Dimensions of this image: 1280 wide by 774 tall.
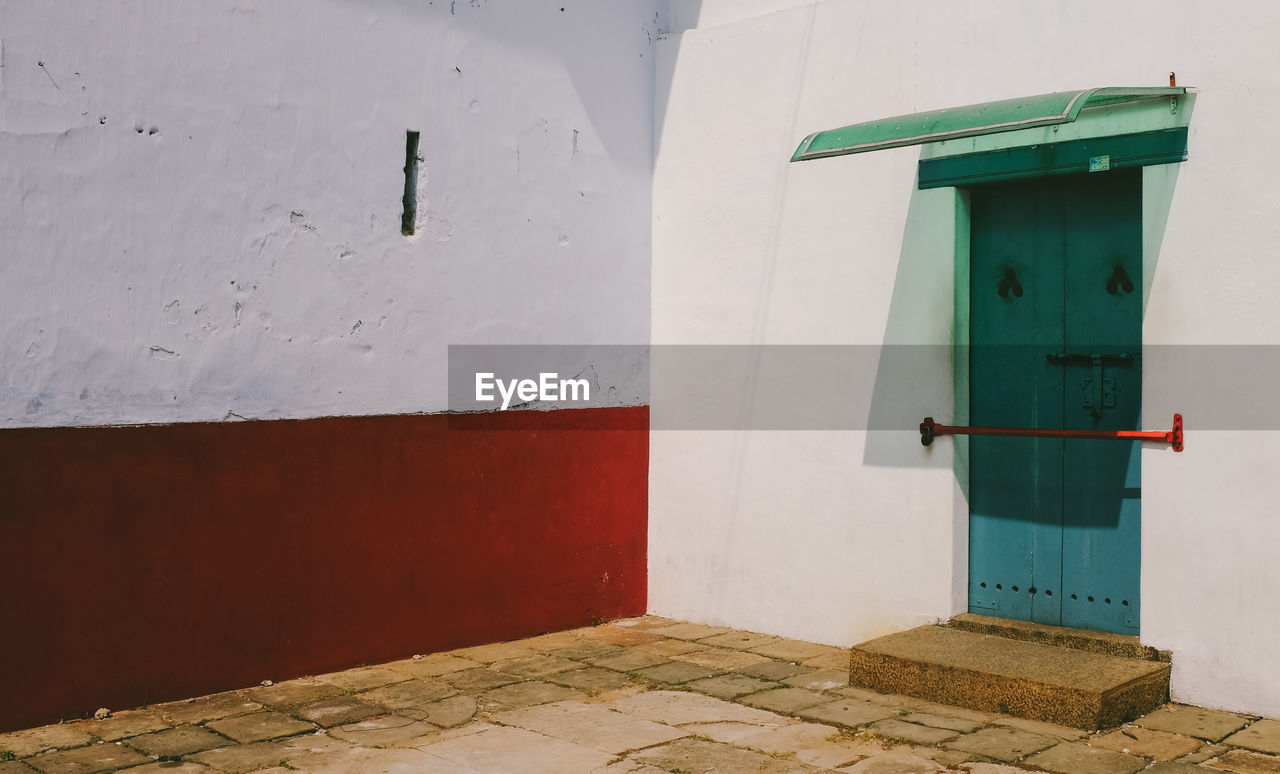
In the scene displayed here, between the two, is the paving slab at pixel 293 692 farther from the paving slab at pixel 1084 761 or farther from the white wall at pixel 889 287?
the paving slab at pixel 1084 761

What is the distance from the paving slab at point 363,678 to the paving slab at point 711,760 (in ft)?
5.33

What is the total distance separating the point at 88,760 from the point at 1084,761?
150 inches

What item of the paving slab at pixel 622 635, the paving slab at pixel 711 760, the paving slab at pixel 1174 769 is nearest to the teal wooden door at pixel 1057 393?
the paving slab at pixel 1174 769

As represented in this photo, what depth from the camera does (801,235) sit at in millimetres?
6707

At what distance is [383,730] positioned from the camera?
4.94m

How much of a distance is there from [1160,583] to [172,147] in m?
4.86

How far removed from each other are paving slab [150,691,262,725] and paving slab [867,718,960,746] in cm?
272


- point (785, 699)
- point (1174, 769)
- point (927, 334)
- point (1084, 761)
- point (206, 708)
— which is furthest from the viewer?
point (927, 334)

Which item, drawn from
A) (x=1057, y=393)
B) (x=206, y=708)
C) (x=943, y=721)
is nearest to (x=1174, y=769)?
(x=943, y=721)

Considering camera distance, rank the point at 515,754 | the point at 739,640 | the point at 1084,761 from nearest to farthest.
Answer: the point at 1084,761, the point at 515,754, the point at 739,640

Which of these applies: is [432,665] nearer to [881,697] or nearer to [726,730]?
[726,730]

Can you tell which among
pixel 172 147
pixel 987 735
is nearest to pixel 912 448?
pixel 987 735

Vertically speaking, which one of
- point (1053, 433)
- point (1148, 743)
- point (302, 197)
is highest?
point (302, 197)

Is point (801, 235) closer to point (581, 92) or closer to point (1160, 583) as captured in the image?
point (581, 92)
